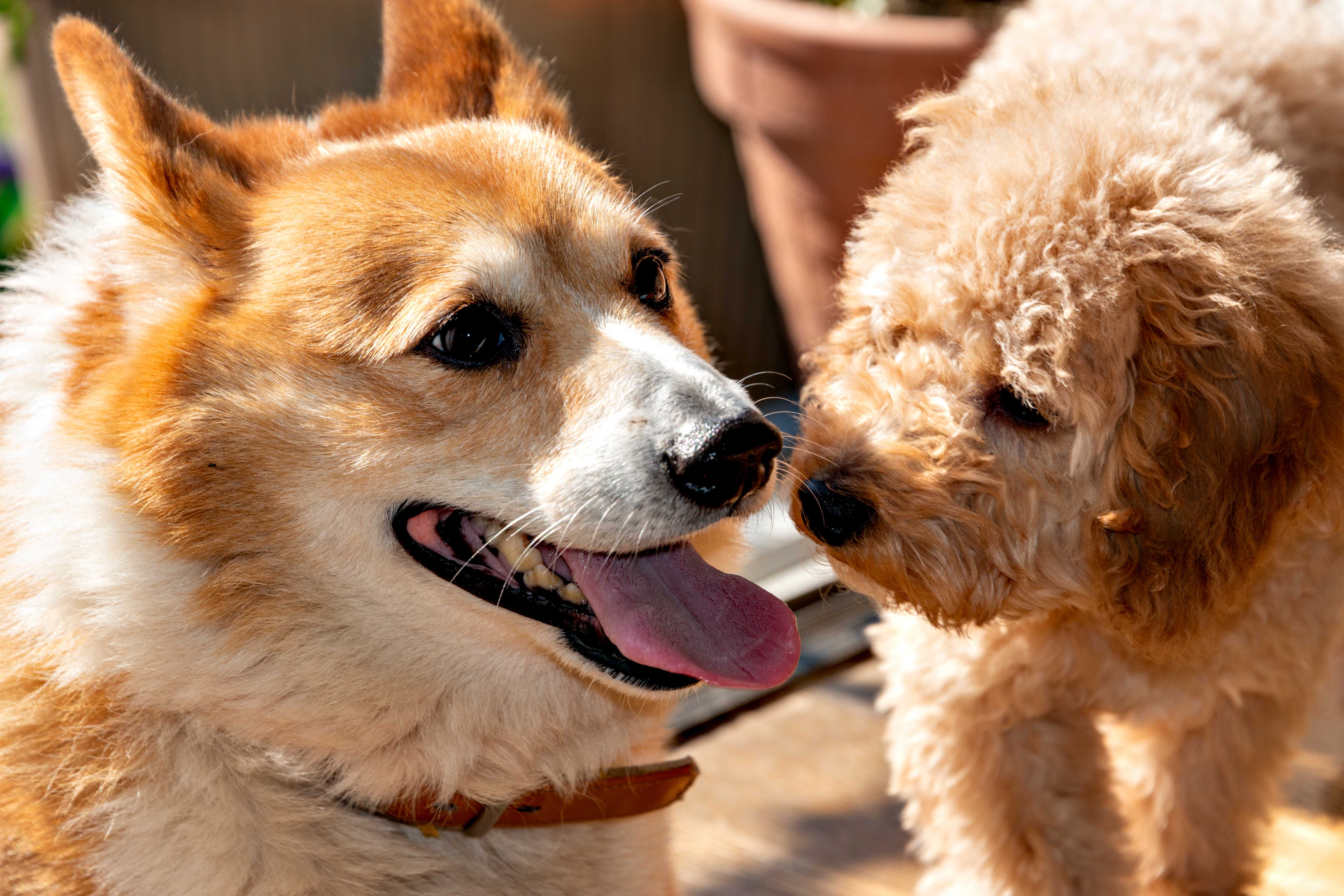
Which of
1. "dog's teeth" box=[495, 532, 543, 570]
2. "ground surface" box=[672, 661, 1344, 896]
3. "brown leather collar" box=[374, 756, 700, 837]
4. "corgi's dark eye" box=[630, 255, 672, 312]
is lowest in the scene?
"ground surface" box=[672, 661, 1344, 896]

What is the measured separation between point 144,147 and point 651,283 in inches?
31.2

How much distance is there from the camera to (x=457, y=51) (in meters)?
2.15

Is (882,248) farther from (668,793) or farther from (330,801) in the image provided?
(330,801)

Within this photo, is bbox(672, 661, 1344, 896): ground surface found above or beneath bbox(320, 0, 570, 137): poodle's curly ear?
beneath

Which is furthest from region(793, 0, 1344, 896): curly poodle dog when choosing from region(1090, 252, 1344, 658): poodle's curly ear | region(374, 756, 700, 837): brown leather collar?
region(374, 756, 700, 837): brown leather collar

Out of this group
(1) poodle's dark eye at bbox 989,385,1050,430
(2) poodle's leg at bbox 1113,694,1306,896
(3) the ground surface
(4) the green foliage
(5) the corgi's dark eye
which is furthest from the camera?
(4) the green foliage

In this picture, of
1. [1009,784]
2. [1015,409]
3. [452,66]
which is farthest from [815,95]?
[1009,784]

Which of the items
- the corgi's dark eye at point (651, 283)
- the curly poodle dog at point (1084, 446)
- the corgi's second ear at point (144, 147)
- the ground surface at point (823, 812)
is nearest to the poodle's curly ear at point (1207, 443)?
the curly poodle dog at point (1084, 446)

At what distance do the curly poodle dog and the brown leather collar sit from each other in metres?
0.46

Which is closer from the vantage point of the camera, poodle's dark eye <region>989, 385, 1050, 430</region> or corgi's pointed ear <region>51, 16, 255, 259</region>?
corgi's pointed ear <region>51, 16, 255, 259</region>

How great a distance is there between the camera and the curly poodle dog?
183 cm

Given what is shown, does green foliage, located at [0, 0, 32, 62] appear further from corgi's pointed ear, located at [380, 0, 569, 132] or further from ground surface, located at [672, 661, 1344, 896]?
ground surface, located at [672, 661, 1344, 896]

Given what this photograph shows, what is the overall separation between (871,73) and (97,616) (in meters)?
2.43

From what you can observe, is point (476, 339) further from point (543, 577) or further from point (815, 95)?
point (815, 95)
